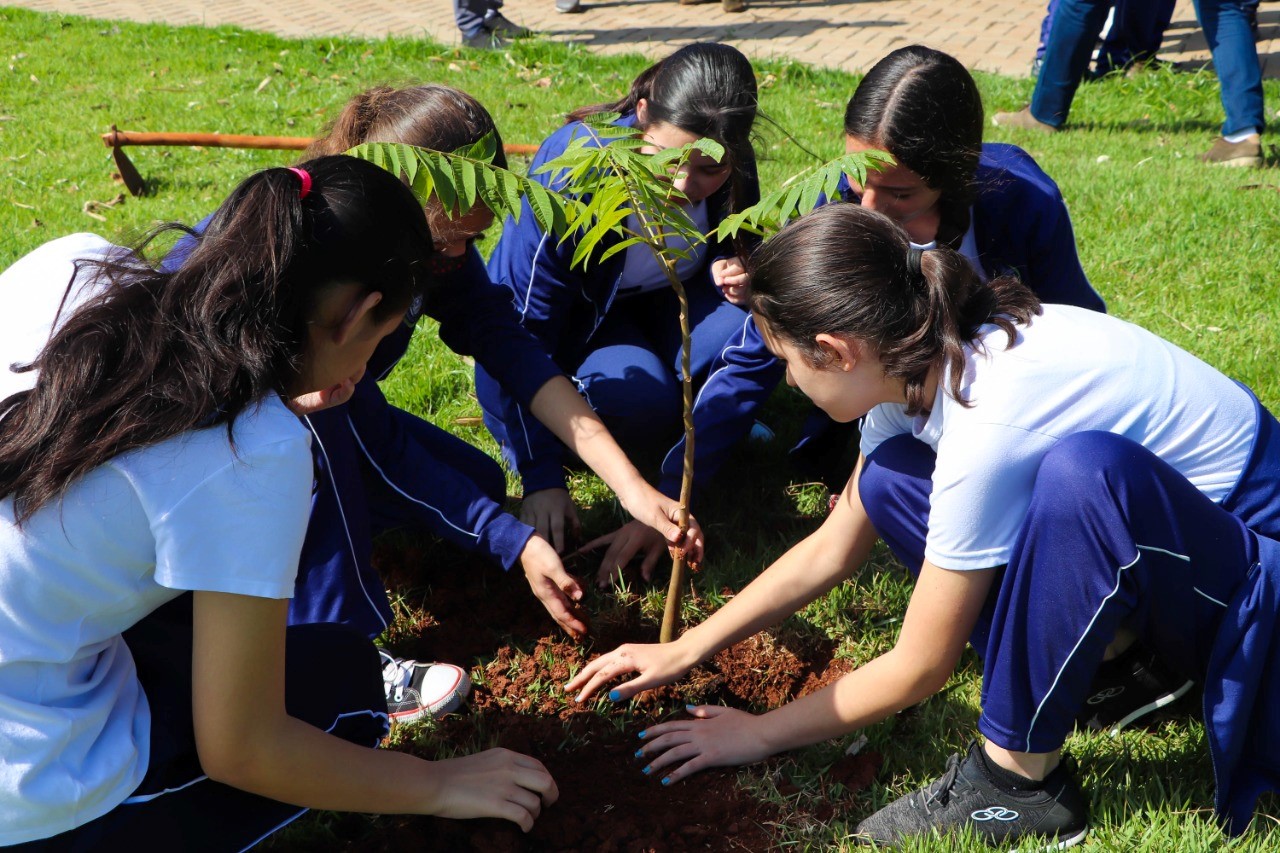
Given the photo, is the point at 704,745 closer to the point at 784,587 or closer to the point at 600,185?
the point at 784,587

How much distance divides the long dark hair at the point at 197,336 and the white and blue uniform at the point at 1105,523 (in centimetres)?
109

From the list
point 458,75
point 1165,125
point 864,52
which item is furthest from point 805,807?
point 864,52

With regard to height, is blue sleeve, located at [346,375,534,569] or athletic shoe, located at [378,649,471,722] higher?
blue sleeve, located at [346,375,534,569]

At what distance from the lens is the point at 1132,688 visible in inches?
91.2

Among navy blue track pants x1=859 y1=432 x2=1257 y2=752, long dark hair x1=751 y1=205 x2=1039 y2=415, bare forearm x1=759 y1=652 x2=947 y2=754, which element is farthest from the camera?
bare forearm x1=759 y1=652 x2=947 y2=754

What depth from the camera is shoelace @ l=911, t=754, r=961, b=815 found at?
214cm

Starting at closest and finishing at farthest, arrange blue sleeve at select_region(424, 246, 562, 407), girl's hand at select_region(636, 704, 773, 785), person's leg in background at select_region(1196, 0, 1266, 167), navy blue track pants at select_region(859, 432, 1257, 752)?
navy blue track pants at select_region(859, 432, 1257, 752) → girl's hand at select_region(636, 704, 773, 785) → blue sleeve at select_region(424, 246, 562, 407) → person's leg in background at select_region(1196, 0, 1266, 167)

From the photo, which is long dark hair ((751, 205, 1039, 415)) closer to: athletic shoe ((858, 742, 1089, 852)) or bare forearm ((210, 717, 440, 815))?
athletic shoe ((858, 742, 1089, 852))

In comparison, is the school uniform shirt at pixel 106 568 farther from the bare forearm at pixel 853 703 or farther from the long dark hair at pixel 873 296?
the bare forearm at pixel 853 703

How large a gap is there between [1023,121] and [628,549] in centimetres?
475

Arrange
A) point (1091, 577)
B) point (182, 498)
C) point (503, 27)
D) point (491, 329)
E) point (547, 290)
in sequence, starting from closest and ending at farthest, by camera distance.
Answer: point (182, 498)
point (1091, 577)
point (491, 329)
point (547, 290)
point (503, 27)

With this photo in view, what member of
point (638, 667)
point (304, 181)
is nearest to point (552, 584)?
point (638, 667)

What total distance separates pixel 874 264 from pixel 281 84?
6.60 m

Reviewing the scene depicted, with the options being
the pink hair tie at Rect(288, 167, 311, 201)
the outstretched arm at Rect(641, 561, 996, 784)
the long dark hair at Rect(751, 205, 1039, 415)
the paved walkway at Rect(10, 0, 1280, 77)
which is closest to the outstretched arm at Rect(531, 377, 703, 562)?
the outstretched arm at Rect(641, 561, 996, 784)
